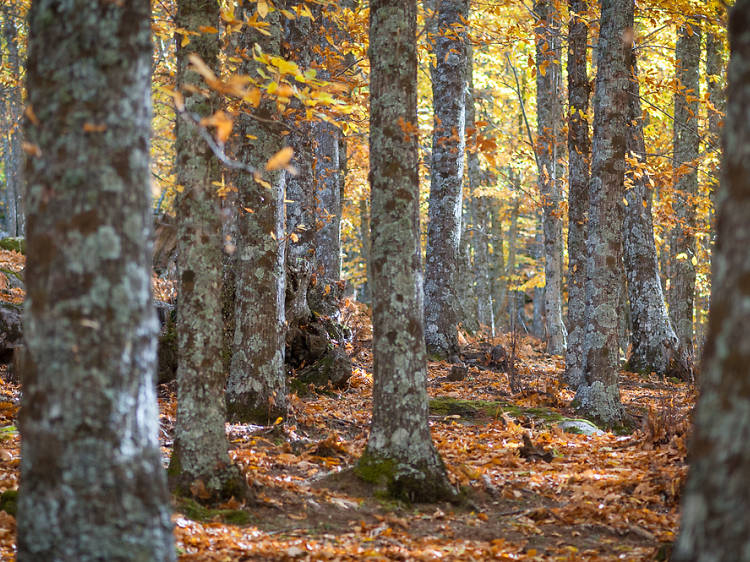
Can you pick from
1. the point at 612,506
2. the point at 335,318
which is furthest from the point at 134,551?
the point at 335,318

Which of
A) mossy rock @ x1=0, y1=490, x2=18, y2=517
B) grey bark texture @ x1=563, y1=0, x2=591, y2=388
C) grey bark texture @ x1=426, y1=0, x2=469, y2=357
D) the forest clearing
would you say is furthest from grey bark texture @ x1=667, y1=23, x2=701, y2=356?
mossy rock @ x1=0, y1=490, x2=18, y2=517

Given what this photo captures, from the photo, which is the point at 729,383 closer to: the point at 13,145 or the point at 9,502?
the point at 9,502

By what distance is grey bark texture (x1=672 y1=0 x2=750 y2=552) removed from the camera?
188 cm

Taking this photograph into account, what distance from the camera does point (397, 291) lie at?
17.0ft

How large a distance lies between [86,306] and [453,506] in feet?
12.0

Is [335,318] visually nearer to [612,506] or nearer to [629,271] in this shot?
[612,506]

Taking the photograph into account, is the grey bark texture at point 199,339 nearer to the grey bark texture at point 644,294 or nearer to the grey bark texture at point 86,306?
the grey bark texture at point 86,306

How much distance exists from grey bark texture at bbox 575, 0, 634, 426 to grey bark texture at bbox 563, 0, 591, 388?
2073 millimetres

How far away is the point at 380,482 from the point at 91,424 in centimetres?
322

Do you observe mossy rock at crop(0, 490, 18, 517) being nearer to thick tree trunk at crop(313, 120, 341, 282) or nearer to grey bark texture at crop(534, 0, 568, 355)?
thick tree trunk at crop(313, 120, 341, 282)

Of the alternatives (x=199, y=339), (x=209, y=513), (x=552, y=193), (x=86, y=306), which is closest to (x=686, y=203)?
(x=552, y=193)

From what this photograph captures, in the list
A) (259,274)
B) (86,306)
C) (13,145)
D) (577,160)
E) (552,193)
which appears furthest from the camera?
Result: (13,145)

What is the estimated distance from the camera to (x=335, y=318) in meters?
10.3

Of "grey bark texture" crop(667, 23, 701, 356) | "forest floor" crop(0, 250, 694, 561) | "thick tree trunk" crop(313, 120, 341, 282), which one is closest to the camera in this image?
"forest floor" crop(0, 250, 694, 561)
